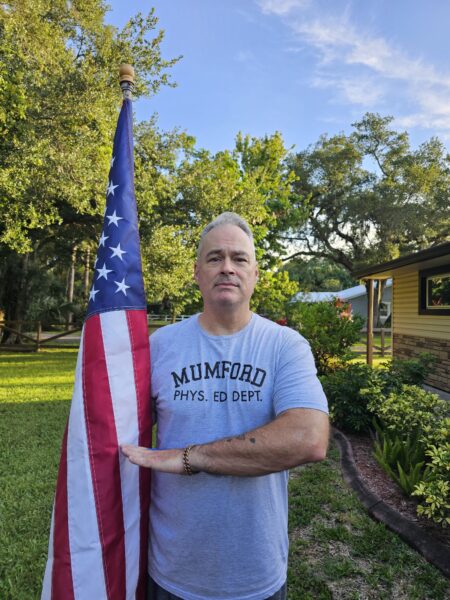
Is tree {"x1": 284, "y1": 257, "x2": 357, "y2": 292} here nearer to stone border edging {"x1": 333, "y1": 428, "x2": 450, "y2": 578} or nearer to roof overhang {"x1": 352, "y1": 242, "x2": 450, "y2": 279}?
roof overhang {"x1": 352, "y1": 242, "x2": 450, "y2": 279}

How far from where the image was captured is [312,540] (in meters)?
3.59

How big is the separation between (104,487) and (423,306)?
11659 mm

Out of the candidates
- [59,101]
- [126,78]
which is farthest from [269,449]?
[59,101]

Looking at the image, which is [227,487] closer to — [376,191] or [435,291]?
[435,291]

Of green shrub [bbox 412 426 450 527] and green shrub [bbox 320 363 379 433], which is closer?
green shrub [bbox 412 426 450 527]

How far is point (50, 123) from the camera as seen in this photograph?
10000mm

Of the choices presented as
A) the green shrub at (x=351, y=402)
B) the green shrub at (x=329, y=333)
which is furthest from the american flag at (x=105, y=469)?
the green shrub at (x=329, y=333)

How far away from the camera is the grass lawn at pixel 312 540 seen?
297cm

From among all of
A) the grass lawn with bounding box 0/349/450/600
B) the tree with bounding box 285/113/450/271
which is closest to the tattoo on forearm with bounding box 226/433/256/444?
the grass lawn with bounding box 0/349/450/600

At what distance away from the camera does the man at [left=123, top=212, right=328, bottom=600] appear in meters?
1.40

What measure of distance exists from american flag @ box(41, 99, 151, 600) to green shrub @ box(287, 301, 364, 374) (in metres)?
8.37

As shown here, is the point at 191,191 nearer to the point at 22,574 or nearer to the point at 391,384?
the point at 391,384

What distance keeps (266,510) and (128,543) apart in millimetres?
586

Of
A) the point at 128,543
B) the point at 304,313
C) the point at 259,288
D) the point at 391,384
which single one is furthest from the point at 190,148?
the point at 128,543
